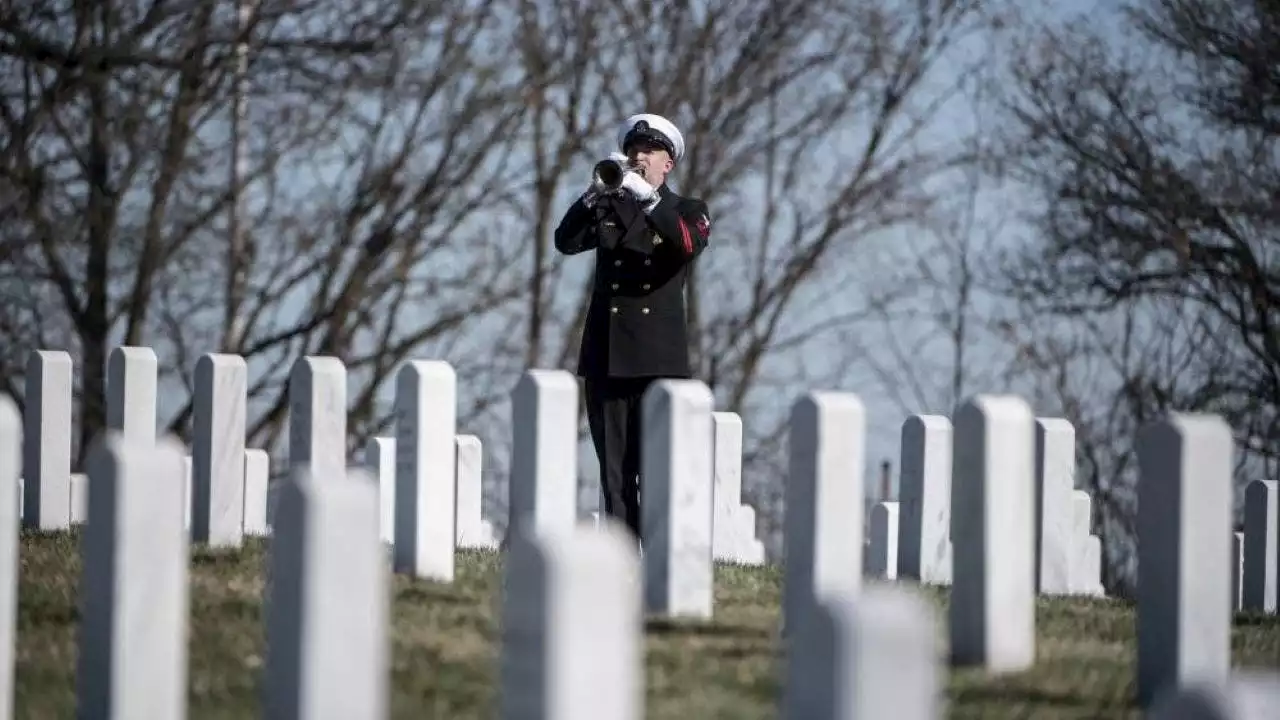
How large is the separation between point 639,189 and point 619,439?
3.13 feet

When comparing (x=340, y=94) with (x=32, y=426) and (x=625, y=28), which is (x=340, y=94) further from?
(x=32, y=426)

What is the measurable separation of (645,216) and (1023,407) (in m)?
3.02

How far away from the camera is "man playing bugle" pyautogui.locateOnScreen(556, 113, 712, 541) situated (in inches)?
352

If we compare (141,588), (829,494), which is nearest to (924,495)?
(829,494)

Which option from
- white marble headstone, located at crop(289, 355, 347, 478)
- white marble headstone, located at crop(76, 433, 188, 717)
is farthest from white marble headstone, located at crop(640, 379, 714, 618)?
white marble headstone, located at crop(76, 433, 188, 717)

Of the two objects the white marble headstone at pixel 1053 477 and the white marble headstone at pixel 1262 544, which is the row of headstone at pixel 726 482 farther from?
the white marble headstone at pixel 1262 544

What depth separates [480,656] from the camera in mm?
6113

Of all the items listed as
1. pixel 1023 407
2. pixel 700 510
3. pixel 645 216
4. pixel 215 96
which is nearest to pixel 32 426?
pixel 645 216

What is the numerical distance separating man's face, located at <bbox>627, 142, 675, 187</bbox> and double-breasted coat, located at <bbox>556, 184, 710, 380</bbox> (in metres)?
0.05

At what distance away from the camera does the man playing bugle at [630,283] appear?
8938 mm

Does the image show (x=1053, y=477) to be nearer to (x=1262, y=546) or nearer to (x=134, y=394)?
(x=1262, y=546)

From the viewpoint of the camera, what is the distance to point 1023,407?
6148mm

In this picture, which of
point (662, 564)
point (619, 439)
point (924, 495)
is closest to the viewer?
point (662, 564)

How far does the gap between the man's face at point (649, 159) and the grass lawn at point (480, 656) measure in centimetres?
181
